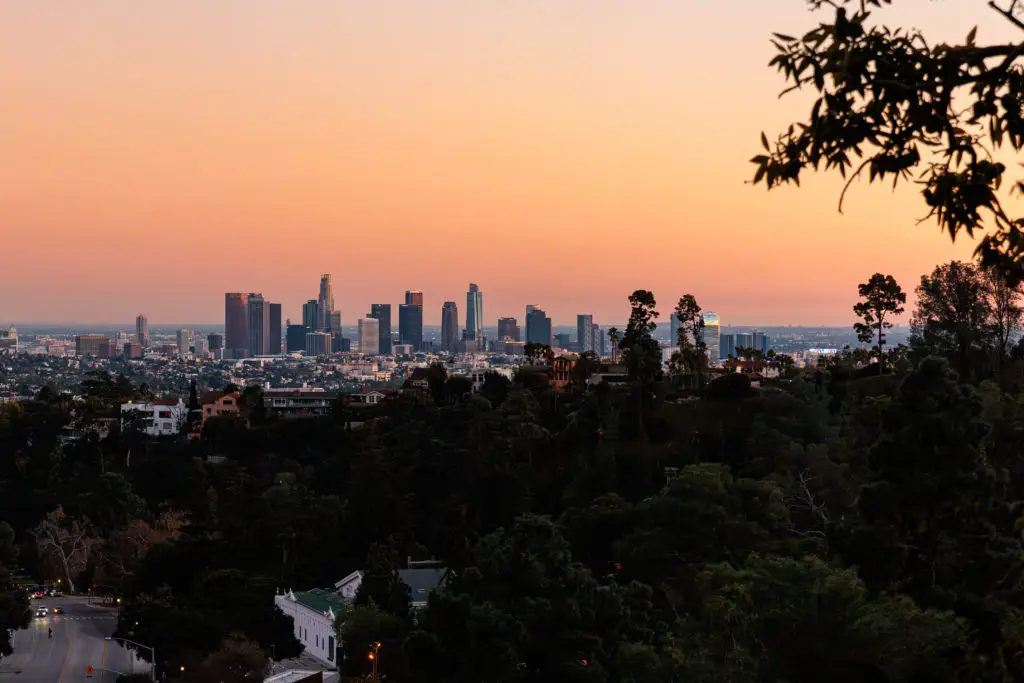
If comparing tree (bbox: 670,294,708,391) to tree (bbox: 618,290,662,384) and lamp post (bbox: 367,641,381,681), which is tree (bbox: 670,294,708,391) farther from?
lamp post (bbox: 367,641,381,681)

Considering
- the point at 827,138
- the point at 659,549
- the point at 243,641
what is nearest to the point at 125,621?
the point at 243,641

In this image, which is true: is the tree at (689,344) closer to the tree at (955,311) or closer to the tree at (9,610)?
the tree at (955,311)

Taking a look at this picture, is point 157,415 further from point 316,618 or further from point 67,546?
point 316,618

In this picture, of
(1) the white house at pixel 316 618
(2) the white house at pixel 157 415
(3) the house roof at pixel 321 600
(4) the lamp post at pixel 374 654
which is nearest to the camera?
(4) the lamp post at pixel 374 654

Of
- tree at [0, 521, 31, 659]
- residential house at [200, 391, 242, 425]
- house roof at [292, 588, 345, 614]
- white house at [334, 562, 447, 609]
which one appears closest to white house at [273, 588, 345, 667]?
house roof at [292, 588, 345, 614]

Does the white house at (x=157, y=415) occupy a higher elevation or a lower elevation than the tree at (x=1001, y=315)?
lower

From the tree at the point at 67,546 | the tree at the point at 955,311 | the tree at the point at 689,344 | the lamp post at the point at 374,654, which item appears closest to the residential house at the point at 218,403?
the tree at the point at 67,546

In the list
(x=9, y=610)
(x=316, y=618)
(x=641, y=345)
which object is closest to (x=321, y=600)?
(x=316, y=618)
